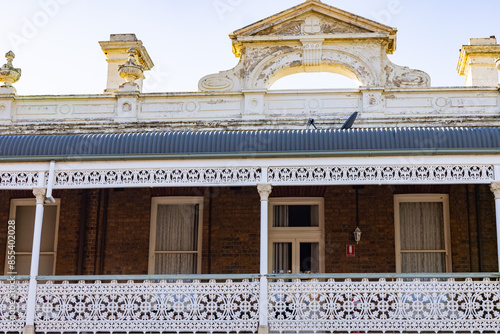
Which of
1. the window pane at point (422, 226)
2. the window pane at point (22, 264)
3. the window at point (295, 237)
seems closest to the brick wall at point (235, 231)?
the window at point (295, 237)

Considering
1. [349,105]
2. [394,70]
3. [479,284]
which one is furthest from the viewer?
[394,70]

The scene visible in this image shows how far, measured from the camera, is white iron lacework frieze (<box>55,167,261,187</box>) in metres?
10.0

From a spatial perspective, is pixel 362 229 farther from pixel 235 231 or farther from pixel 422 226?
pixel 235 231

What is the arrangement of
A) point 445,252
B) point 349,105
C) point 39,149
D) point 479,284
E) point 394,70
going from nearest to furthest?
point 479,284 → point 39,149 → point 445,252 → point 349,105 → point 394,70

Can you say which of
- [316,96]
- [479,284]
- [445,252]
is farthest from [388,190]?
[479,284]

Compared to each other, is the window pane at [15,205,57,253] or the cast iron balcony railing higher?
the window pane at [15,205,57,253]

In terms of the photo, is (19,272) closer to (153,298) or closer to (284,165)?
(153,298)

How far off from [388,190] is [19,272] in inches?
295

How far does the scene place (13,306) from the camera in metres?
9.89

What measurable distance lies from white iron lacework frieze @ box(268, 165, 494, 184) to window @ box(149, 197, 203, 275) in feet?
12.3

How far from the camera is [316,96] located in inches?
559

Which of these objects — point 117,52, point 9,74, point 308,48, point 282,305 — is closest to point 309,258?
point 282,305

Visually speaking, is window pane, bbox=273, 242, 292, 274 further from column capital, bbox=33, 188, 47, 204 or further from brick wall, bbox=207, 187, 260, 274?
column capital, bbox=33, 188, 47, 204

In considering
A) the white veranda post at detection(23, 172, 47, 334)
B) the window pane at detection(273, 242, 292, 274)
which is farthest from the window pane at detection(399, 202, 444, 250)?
the white veranda post at detection(23, 172, 47, 334)
